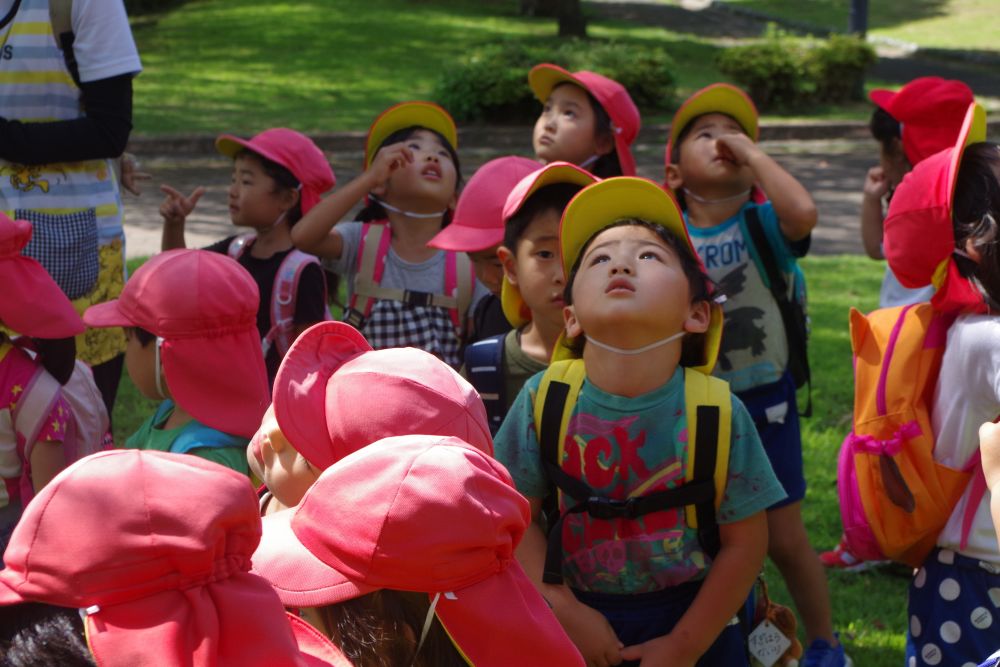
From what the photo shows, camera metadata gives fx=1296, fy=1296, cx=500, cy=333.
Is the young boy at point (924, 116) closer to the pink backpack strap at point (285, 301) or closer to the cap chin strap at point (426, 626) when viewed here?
the pink backpack strap at point (285, 301)

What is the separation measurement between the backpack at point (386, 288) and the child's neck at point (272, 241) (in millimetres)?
331

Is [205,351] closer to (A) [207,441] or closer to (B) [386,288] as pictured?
(A) [207,441]

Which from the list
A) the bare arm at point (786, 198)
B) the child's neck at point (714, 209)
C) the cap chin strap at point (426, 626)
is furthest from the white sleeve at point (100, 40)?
the cap chin strap at point (426, 626)

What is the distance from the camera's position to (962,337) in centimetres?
319

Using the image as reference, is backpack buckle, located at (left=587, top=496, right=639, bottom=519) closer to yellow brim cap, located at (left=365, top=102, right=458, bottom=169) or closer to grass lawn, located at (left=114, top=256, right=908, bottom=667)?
grass lawn, located at (left=114, top=256, right=908, bottom=667)

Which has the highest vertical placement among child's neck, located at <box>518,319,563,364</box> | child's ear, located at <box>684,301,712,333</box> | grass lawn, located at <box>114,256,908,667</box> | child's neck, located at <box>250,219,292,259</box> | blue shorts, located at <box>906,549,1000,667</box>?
child's ear, located at <box>684,301,712,333</box>

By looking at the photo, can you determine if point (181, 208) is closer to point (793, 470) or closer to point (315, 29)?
point (793, 470)

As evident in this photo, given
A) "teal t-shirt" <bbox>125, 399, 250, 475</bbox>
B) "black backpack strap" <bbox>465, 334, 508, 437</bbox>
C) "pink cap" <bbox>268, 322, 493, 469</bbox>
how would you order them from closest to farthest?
"pink cap" <bbox>268, 322, 493, 469</bbox> < "teal t-shirt" <bbox>125, 399, 250, 475</bbox> < "black backpack strap" <bbox>465, 334, 508, 437</bbox>

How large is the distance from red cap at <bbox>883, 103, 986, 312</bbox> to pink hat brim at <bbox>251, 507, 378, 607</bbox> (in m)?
1.87

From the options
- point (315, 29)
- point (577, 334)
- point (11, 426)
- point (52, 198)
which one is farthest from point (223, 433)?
point (315, 29)

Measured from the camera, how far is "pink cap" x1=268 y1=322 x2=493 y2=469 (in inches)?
92.0

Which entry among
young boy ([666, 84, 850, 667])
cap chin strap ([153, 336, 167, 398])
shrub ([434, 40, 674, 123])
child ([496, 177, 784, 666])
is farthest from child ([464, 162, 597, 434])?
shrub ([434, 40, 674, 123])

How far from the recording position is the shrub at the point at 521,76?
17203 mm

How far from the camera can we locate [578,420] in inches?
121
